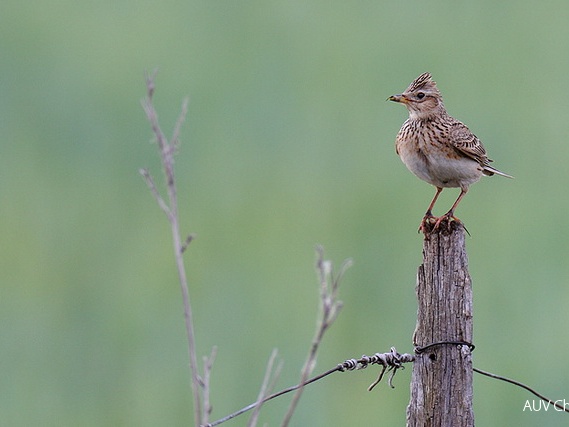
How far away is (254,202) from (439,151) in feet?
7.97

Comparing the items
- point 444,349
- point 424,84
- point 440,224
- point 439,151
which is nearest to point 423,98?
point 424,84

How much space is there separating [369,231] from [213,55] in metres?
2.65

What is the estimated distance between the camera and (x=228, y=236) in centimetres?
652

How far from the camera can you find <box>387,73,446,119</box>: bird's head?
4887 millimetres

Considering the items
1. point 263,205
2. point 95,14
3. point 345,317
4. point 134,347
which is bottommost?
point 134,347

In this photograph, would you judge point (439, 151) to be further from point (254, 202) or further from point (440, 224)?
point (254, 202)

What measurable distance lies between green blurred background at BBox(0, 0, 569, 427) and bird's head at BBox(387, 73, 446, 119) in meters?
1.27

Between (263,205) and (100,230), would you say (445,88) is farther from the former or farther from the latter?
(100,230)

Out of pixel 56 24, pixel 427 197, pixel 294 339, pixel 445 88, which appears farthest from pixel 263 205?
pixel 56 24

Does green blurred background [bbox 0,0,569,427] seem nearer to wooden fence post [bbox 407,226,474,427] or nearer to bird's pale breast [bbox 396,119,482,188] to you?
bird's pale breast [bbox 396,119,482,188]

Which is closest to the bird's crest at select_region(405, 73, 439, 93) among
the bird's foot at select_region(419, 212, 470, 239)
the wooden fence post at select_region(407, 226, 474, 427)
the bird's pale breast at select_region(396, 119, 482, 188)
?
the bird's pale breast at select_region(396, 119, 482, 188)

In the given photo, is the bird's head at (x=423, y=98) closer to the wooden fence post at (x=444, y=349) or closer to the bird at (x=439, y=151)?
the bird at (x=439, y=151)

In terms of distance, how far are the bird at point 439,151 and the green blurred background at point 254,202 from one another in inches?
46.5

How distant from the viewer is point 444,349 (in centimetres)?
327
